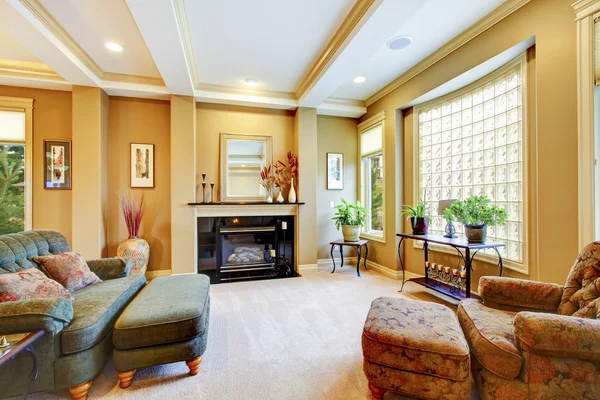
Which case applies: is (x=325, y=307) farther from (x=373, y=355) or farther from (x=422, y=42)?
(x=422, y=42)

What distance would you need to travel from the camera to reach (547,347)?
130cm

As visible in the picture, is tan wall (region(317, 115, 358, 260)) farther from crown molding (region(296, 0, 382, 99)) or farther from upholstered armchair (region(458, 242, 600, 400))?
upholstered armchair (region(458, 242, 600, 400))

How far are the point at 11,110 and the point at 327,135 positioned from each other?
4.78 meters

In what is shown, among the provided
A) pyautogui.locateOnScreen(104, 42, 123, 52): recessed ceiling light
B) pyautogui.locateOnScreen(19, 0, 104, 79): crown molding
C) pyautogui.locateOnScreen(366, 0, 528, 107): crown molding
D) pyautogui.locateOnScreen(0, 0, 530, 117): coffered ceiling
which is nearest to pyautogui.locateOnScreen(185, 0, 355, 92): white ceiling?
pyautogui.locateOnScreen(0, 0, 530, 117): coffered ceiling

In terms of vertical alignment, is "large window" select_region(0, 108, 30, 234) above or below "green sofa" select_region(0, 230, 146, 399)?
above

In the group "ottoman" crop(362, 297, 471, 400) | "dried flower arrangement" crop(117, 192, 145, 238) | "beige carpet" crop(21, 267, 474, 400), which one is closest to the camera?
"ottoman" crop(362, 297, 471, 400)

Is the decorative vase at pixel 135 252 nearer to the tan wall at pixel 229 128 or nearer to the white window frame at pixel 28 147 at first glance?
the tan wall at pixel 229 128

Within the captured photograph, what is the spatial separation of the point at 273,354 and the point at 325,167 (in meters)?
3.57

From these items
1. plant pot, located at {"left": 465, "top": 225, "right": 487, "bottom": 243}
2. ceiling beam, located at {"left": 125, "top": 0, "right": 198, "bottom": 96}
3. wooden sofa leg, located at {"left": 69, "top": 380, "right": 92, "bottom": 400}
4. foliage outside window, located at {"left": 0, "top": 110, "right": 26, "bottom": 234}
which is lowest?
wooden sofa leg, located at {"left": 69, "top": 380, "right": 92, "bottom": 400}

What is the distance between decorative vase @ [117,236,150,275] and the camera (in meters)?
3.77

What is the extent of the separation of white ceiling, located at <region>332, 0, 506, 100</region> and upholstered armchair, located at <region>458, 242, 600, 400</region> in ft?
7.54

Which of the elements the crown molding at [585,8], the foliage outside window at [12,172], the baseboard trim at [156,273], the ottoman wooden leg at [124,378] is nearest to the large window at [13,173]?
the foliage outside window at [12,172]

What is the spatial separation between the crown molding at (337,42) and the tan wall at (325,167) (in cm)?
111

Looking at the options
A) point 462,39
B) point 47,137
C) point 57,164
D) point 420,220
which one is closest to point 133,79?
point 47,137
